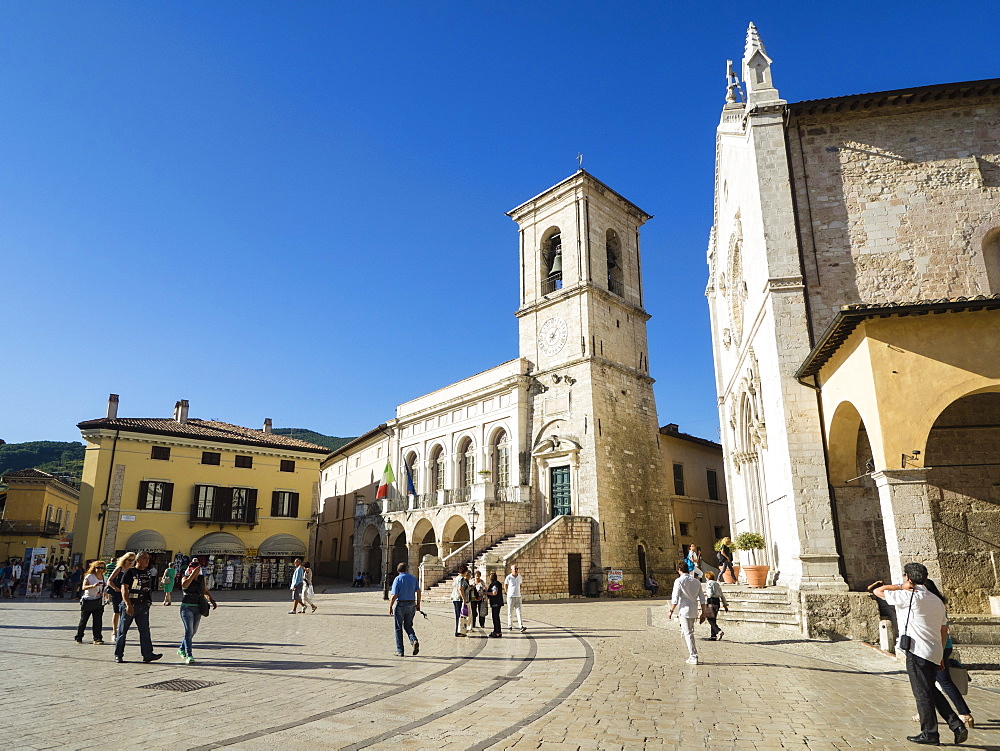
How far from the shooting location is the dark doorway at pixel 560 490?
1092 inches

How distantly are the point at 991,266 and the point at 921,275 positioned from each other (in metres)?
1.54

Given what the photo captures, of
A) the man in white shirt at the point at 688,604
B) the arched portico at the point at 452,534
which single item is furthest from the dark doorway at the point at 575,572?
the man in white shirt at the point at 688,604

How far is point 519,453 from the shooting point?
97.0 feet

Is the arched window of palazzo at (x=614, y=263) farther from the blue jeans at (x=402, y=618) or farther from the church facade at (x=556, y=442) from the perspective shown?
the blue jeans at (x=402, y=618)

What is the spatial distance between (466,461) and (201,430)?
15052 millimetres

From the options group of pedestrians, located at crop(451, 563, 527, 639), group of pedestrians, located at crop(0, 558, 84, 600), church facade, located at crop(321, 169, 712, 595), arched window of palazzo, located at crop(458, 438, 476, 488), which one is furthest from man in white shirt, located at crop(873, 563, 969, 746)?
group of pedestrians, located at crop(0, 558, 84, 600)

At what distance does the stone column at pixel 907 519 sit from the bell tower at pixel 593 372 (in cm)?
1679

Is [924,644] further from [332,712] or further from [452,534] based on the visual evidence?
[452,534]

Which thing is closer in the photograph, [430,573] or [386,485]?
[430,573]

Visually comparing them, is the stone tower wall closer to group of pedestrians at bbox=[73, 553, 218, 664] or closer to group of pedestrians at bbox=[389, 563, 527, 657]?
group of pedestrians at bbox=[389, 563, 527, 657]

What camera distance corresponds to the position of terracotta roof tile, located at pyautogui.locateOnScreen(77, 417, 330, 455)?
3165cm

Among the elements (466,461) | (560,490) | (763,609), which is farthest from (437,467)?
(763,609)

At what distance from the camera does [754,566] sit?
14.7 m

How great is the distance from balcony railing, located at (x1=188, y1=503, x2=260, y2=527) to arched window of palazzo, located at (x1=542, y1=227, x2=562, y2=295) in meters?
20.0
